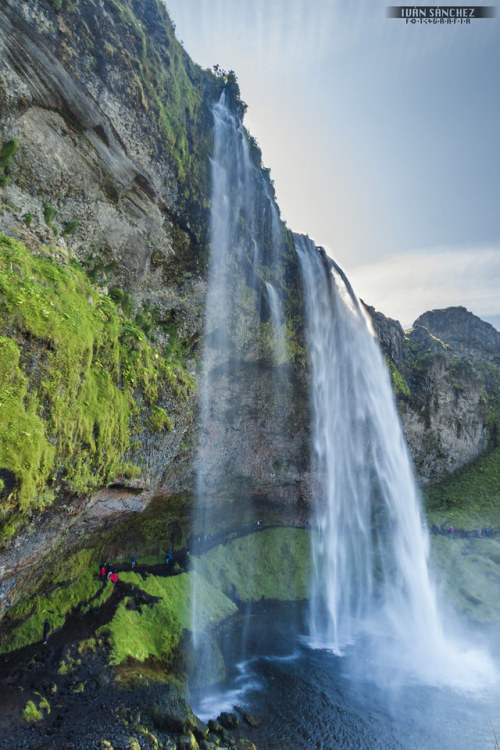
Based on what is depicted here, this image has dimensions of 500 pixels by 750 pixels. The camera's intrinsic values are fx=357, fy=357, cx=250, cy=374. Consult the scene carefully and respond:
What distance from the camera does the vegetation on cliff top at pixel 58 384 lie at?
27.9ft

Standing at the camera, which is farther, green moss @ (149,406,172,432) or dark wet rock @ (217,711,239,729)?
green moss @ (149,406,172,432)

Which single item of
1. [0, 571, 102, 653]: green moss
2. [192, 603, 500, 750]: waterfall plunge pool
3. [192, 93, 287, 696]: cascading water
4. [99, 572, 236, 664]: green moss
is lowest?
[192, 603, 500, 750]: waterfall plunge pool

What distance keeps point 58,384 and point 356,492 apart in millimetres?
29558

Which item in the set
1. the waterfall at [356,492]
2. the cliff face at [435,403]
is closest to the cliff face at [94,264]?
the waterfall at [356,492]

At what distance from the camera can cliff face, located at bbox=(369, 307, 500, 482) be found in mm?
35844

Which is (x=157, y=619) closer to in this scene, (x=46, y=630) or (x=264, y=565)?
(x=46, y=630)

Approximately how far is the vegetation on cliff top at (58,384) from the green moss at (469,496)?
110 feet

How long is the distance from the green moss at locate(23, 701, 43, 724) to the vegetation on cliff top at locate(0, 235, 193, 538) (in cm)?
710

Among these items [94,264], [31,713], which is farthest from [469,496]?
[94,264]

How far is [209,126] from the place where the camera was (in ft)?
73.5

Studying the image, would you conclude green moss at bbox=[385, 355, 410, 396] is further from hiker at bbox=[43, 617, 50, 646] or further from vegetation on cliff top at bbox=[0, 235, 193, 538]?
hiker at bbox=[43, 617, 50, 646]

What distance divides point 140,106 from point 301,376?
18.7 meters

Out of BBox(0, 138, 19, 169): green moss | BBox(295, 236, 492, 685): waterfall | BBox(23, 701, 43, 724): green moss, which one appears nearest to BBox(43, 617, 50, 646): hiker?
BBox(23, 701, 43, 724): green moss

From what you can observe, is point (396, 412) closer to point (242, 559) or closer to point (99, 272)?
point (242, 559)
